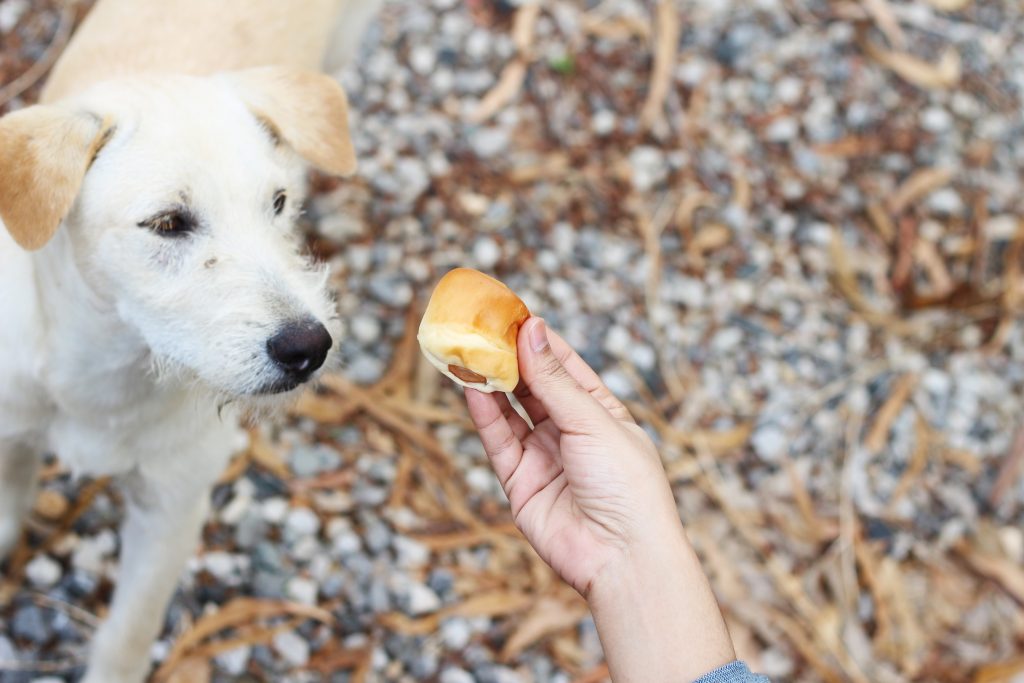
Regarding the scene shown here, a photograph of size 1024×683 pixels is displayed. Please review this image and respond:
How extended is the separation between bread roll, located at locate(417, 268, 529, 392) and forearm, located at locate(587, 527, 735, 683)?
0.46 m

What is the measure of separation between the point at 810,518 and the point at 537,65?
231cm

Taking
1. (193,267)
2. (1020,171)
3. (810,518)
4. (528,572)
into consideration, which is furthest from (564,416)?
(1020,171)

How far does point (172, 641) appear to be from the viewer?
9.64 feet

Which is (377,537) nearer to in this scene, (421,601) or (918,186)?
(421,601)

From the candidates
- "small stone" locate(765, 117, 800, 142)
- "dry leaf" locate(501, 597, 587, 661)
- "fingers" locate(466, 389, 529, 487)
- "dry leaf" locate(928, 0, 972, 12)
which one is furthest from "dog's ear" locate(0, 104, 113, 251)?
"dry leaf" locate(928, 0, 972, 12)

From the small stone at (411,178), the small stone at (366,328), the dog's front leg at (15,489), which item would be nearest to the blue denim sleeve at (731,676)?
the dog's front leg at (15,489)

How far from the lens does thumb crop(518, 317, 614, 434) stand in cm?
211

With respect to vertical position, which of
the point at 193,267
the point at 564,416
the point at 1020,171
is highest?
the point at 193,267

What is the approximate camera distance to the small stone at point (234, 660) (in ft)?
9.57

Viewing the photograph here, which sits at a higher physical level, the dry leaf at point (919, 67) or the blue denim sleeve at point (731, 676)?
the blue denim sleeve at point (731, 676)

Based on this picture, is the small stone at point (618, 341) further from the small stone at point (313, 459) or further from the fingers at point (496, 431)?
the fingers at point (496, 431)

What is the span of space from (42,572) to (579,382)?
1737 mm

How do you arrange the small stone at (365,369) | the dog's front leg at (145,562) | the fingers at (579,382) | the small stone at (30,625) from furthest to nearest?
the small stone at (365,369) → the small stone at (30,625) → the dog's front leg at (145,562) → the fingers at (579,382)

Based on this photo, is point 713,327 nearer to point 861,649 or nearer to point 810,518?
point 810,518
